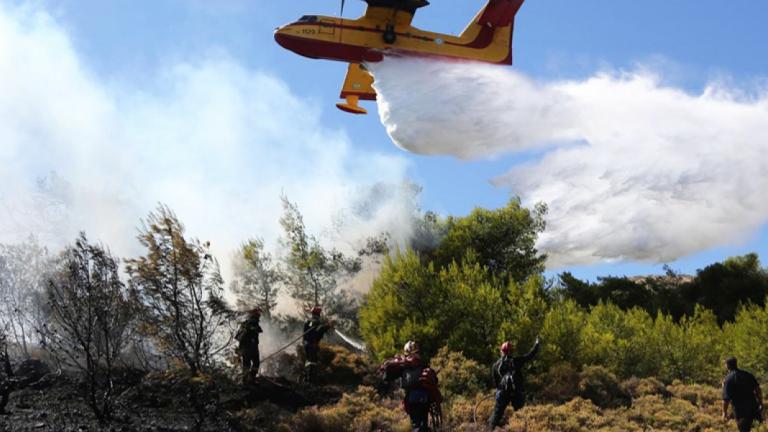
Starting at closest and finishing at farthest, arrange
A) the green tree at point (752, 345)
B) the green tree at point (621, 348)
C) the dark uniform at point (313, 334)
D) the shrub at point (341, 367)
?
the dark uniform at point (313, 334) → the shrub at point (341, 367) → the green tree at point (621, 348) → the green tree at point (752, 345)

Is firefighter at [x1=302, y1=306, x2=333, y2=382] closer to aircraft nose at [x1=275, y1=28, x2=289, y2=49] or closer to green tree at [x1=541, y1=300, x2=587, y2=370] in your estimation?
green tree at [x1=541, y1=300, x2=587, y2=370]

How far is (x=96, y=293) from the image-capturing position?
40.8 ft

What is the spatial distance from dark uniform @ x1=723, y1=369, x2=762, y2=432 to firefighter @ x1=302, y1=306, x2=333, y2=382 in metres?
8.34

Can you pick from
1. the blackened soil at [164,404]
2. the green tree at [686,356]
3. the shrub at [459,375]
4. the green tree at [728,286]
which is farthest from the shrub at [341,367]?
the green tree at [728,286]

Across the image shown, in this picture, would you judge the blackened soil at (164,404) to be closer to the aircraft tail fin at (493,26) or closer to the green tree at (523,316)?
the green tree at (523,316)

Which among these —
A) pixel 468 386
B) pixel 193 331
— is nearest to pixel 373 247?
pixel 468 386

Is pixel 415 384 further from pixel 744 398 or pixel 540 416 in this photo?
pixel 744 398

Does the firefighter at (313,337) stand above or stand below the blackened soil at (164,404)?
above

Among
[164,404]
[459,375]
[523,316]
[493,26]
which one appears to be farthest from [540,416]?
[493,26]

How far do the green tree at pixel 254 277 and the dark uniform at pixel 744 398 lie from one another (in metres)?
18.7

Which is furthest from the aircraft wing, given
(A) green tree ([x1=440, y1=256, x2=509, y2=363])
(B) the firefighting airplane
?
(A) green tree ([x1=440, y1=256, x2=509, y2=363])

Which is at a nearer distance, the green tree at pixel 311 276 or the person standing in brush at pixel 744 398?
the person standing in brush at pixel 744 398

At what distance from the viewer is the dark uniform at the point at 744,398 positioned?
35.4ft

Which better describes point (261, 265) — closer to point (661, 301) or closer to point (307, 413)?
point (307, 413)
